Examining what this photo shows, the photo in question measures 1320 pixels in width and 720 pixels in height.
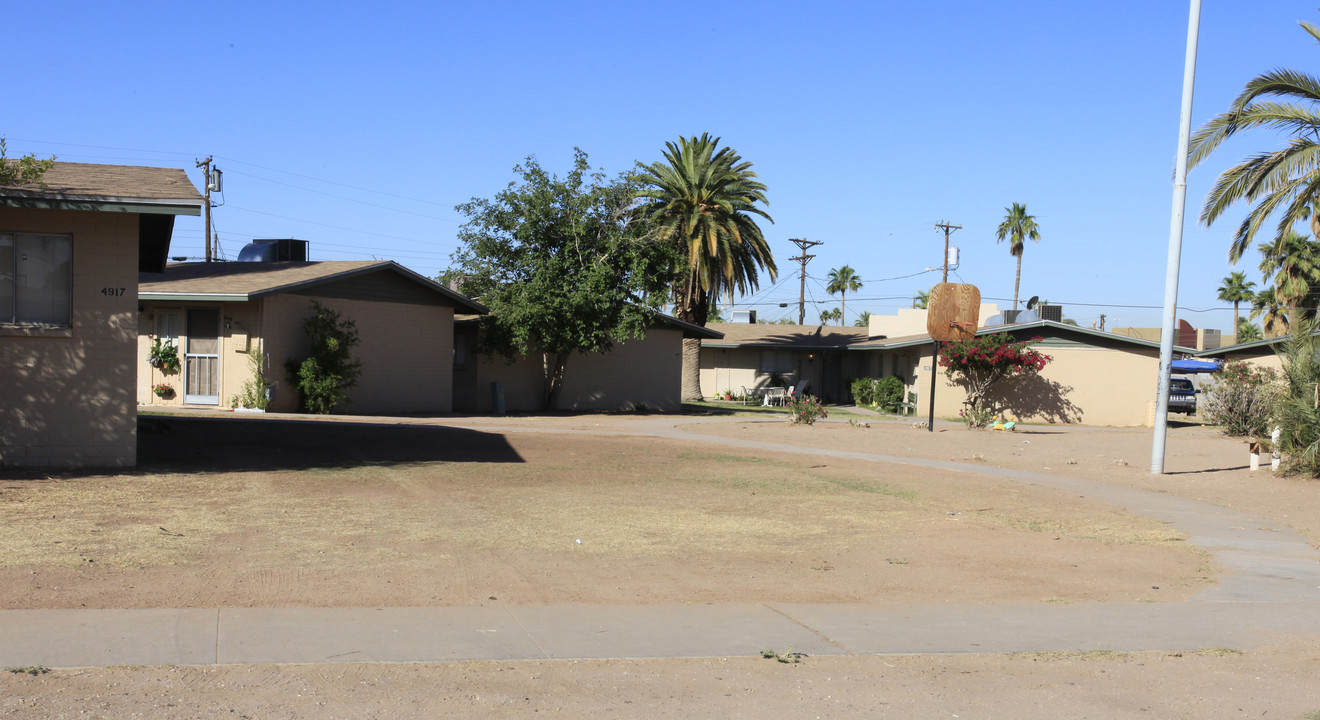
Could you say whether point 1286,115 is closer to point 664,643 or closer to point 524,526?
point 524,526

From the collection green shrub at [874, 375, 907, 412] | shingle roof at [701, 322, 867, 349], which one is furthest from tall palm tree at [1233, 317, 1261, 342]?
green shrub at [874, 375, 907, 412]

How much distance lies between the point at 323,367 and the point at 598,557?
16.8 m

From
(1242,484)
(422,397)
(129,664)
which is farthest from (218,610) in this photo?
(422,397)

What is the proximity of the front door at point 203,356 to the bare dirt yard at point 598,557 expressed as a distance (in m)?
5.43

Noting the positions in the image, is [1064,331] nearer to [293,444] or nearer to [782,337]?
[782,337]

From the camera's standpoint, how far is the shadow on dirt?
46.6 feet

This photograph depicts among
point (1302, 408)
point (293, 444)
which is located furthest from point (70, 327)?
point (1302, 408)

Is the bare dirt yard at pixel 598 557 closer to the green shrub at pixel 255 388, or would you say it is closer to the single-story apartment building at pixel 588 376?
the green shrub at pixel 255 388

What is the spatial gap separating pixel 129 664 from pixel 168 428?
41.9 ft

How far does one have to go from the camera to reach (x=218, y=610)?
6.79 metres

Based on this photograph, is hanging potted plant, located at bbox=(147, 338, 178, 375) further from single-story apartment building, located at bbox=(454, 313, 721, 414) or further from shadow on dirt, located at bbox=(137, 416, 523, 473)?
single-story apartment building, located at bbox=(454, 313, 721, 414)

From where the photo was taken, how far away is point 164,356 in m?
24.0

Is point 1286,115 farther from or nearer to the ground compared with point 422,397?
farther from the ground

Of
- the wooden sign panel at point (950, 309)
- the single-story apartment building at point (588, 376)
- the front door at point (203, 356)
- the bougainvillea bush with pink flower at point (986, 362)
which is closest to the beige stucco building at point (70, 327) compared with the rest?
the front door at point (203, 356)
